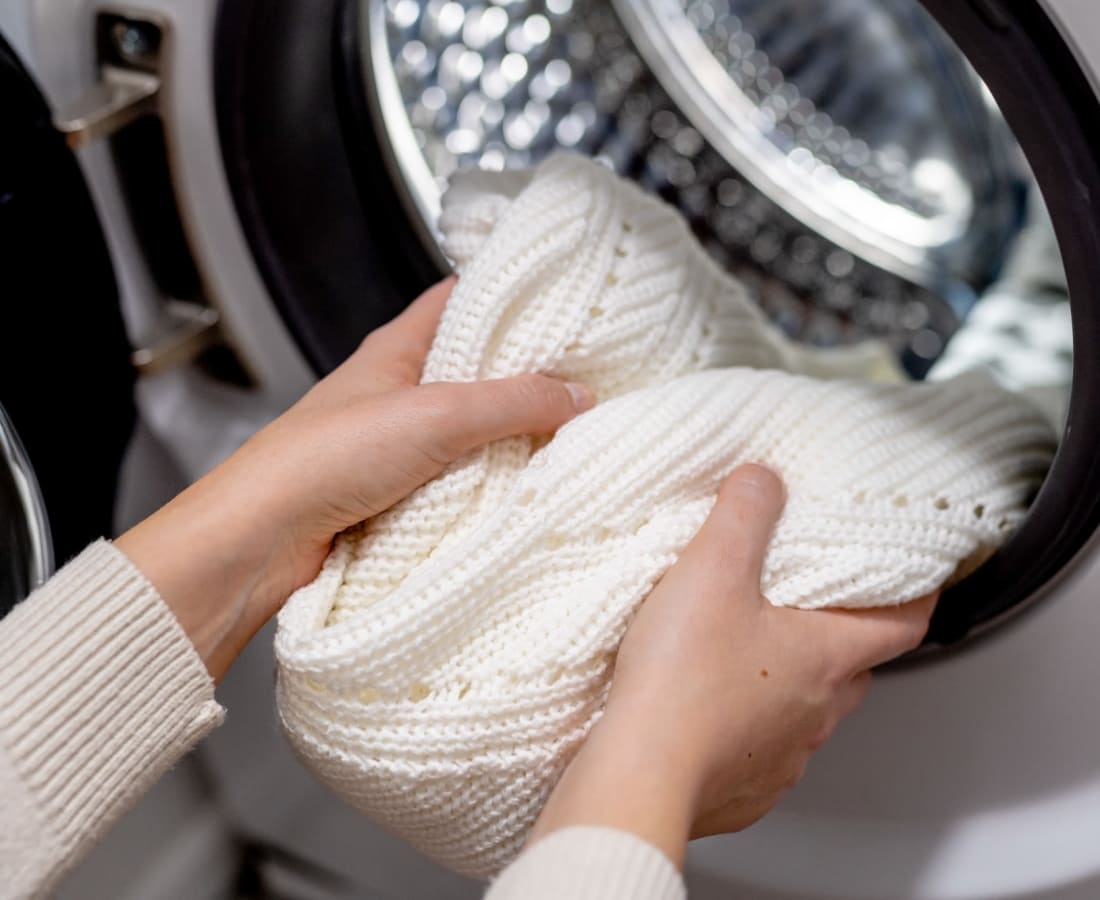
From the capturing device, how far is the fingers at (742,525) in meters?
0.45

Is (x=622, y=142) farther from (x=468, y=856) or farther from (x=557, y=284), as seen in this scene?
(x=468, y=856)

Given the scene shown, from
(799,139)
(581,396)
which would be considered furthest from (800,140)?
(581,396)

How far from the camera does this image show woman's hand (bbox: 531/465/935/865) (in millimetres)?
388

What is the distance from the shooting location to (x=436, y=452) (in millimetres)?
468

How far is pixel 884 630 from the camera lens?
0.49 m

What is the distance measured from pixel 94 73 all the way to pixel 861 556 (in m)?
0.45

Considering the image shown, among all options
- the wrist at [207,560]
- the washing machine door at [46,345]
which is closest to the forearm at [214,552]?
the wrist at [207,560]

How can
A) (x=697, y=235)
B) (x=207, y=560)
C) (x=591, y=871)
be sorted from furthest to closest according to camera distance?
(x=697, y=235) < (x=207, y=560) < (x=591, y=871)

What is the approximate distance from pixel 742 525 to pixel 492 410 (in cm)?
11

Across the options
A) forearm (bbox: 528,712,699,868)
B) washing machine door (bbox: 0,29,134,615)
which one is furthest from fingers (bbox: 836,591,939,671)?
washing machine door (bbox: 0,29,134,615)

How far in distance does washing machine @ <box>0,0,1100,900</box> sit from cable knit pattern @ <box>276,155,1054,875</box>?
74 millimetres

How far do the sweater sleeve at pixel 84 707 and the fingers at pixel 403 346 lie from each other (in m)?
0.14

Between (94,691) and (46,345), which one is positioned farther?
(46,345)

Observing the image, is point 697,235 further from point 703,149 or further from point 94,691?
point 94,691
